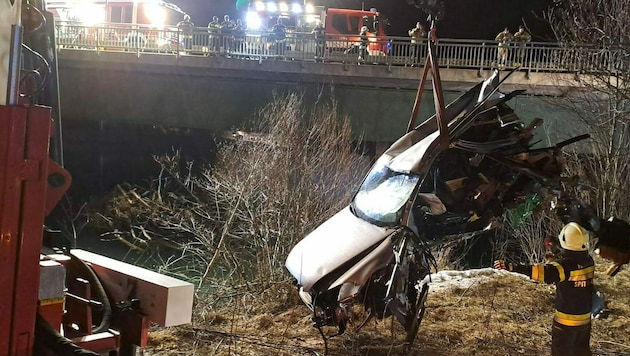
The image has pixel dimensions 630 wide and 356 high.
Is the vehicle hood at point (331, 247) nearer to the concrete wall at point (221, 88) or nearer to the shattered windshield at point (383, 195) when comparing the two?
the shattered windshield at point (383, 195)

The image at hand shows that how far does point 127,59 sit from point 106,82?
3.35ft

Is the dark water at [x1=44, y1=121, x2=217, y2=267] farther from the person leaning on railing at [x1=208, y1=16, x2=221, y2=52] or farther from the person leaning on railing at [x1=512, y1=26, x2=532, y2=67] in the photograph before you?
the person leaning on railing at [x1=512, y1=26, x2=532, y2=67]

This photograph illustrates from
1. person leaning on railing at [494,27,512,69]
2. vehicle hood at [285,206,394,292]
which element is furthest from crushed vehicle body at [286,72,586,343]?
person leaning on railing at [494,27,512,69]

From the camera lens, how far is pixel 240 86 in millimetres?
16453

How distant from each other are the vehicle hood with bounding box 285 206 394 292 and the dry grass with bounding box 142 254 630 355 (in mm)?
1225

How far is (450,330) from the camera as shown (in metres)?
6.86

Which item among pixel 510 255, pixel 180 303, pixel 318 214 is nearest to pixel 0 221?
pixel 180 303

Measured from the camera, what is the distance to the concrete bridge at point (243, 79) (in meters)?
15.5

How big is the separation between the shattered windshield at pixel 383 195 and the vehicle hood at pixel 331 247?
10 cm

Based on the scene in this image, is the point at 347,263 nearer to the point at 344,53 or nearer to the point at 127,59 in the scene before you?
the point at 344,53

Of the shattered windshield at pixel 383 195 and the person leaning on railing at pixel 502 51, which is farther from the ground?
the person leaning on railing at pixel 502 51

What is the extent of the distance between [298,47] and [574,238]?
42.4 feet

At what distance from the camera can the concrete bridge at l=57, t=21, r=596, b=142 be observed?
15508mm

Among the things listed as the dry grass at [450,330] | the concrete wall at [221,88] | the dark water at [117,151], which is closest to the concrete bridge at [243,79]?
the concrete wall at [221,88]
